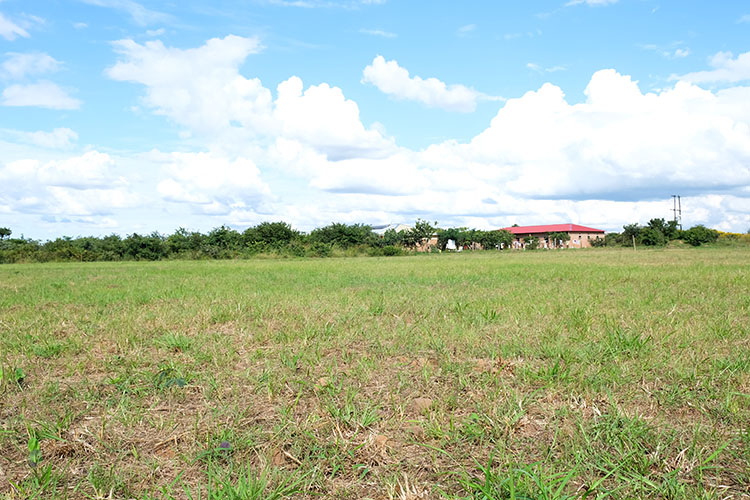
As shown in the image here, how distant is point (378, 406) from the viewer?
2773 mm

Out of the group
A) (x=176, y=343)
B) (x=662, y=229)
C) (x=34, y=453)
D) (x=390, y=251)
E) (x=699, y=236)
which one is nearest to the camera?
(x=34, y=453)

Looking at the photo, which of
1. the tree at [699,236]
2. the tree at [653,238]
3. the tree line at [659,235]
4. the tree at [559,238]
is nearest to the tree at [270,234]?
the tree line at [659,235]

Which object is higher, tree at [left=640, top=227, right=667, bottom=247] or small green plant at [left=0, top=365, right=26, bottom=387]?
tree at [left=640, top=227, right=667, bottom=247]

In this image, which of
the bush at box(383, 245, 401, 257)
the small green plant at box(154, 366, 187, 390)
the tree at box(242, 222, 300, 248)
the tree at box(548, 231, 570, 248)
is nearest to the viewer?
the small green plant at box(154, 366, 187, 390)

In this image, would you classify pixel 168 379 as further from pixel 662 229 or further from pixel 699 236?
pixel 662 229

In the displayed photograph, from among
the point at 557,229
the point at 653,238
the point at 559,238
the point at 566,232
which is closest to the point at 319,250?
the point at 653,238

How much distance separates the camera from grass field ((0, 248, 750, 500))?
2.08 meters

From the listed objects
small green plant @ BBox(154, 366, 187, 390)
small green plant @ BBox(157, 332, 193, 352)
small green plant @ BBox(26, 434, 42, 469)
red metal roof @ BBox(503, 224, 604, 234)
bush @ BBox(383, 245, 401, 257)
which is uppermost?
red metal roof @ BBox(503, 224, 604, 234)

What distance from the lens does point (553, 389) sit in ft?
9.78

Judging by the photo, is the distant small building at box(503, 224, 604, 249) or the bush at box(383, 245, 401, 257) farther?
the distant small building at box(503, 224, 604, 249)

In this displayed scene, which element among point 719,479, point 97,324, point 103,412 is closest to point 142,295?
point 97,324

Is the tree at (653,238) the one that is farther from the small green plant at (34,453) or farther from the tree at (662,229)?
the small green plant at (34,453)

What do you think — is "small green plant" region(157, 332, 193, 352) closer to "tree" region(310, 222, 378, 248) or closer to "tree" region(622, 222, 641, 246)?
"tree" region(310, 222, 378, 248)

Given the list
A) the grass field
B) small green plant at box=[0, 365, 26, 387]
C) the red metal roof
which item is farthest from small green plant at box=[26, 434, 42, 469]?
the red metal roof
